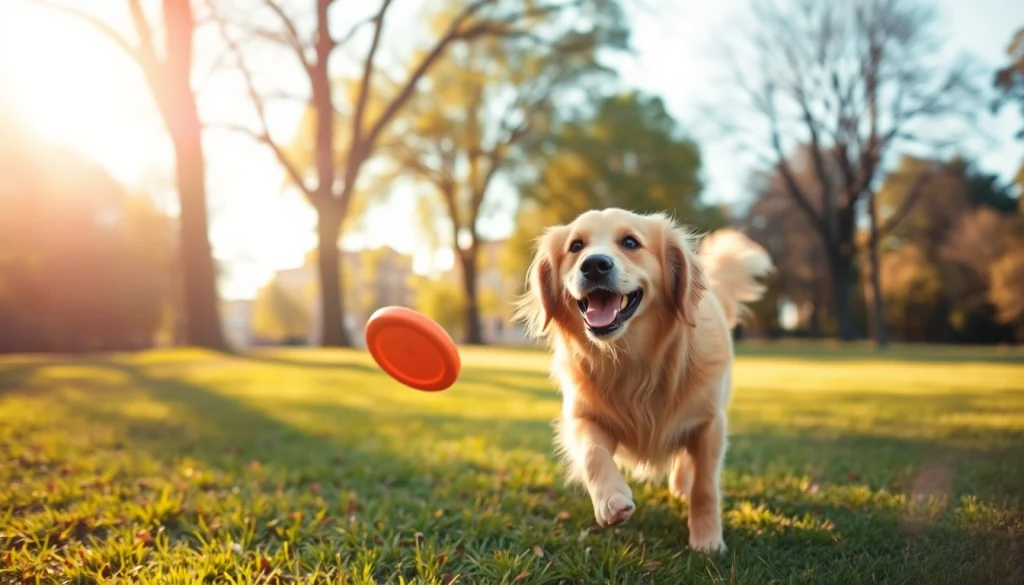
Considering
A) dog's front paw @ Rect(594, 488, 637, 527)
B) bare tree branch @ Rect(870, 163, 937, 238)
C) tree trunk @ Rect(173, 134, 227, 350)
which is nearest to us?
dog's front paw @ Rect(594, 488, 637, 527)

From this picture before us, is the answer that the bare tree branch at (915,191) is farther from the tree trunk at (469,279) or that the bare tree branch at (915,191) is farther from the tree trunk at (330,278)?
the tree trunk at (330,278)

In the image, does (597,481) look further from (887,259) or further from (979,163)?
(887,259)

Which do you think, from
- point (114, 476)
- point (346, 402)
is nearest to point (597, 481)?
point (114, 476)

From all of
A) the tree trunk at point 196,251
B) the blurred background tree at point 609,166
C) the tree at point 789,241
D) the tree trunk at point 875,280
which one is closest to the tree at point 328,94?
the tree trunk at point 196,251

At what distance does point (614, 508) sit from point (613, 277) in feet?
3.24

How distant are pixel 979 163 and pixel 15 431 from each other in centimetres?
3262

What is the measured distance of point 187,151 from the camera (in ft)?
→ 42.8

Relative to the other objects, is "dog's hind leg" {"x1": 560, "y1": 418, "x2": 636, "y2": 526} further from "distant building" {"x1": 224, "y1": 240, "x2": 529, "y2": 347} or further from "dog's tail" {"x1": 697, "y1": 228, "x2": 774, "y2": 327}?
"distant building" {"x1": 224, "y1": 240, "x2": 529, "y2": 347}

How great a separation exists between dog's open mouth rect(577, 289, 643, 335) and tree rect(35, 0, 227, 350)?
1214 cm

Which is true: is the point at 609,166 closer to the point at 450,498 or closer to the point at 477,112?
the point at 477,112

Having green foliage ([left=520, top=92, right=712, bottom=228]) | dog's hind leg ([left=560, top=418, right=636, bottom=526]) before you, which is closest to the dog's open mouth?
dog's hind leg ([left=560, top=418, right=636, bottom=526])

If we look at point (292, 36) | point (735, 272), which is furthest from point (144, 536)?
point (292, 36)

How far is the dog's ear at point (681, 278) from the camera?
3.15 m

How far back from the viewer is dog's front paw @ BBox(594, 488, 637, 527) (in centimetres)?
255
